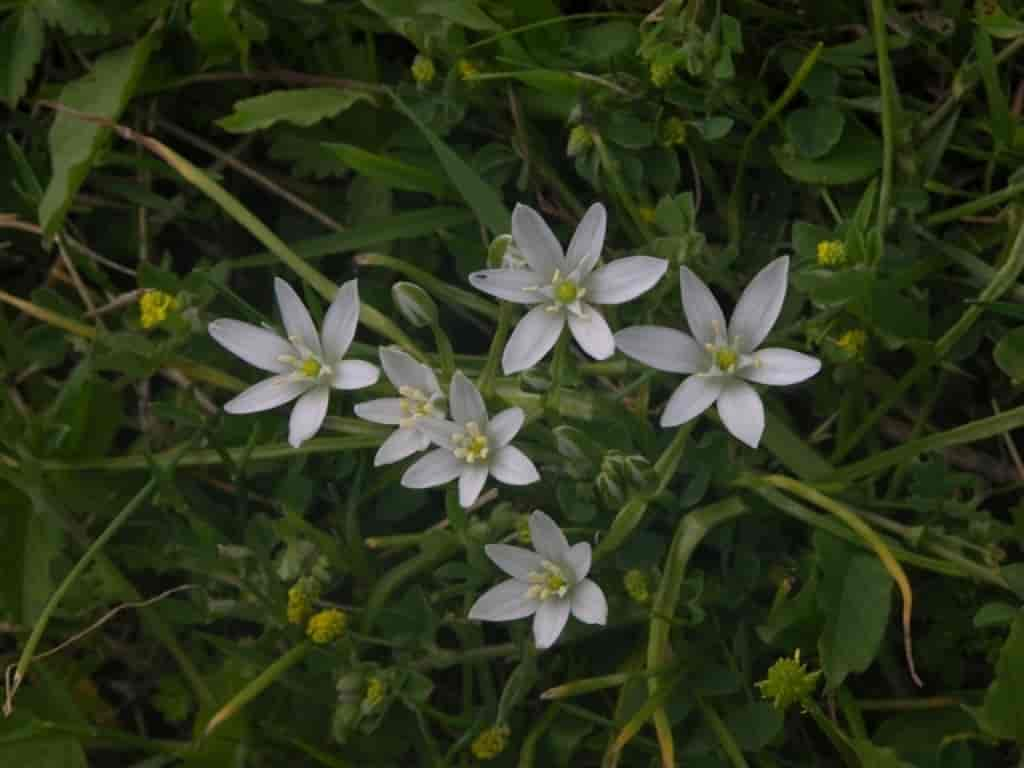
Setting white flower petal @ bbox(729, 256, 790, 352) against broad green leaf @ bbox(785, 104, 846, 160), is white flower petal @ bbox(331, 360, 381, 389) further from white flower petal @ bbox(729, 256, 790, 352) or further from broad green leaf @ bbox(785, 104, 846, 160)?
broad green leaf @ bbox(785, 104, 846, 160)

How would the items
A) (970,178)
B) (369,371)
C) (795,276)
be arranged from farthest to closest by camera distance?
(970,178)
(795,276)
(369,371)

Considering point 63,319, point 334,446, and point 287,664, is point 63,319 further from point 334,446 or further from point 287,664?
point 287,664

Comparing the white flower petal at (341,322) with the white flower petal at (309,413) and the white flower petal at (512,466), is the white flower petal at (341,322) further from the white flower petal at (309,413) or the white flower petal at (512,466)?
the white flower petal at (512,466)

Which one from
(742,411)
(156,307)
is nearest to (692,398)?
(742,411)

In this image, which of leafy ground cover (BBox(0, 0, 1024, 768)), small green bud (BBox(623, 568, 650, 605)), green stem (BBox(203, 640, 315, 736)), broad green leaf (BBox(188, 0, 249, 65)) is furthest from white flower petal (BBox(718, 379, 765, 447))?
broad green leaf (BBox(188, 0, 249, 65))

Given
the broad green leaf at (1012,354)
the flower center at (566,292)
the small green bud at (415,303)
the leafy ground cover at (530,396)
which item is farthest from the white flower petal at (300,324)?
the broad green leaf at (1012,354)

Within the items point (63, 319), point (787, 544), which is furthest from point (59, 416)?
point (787, 544)
